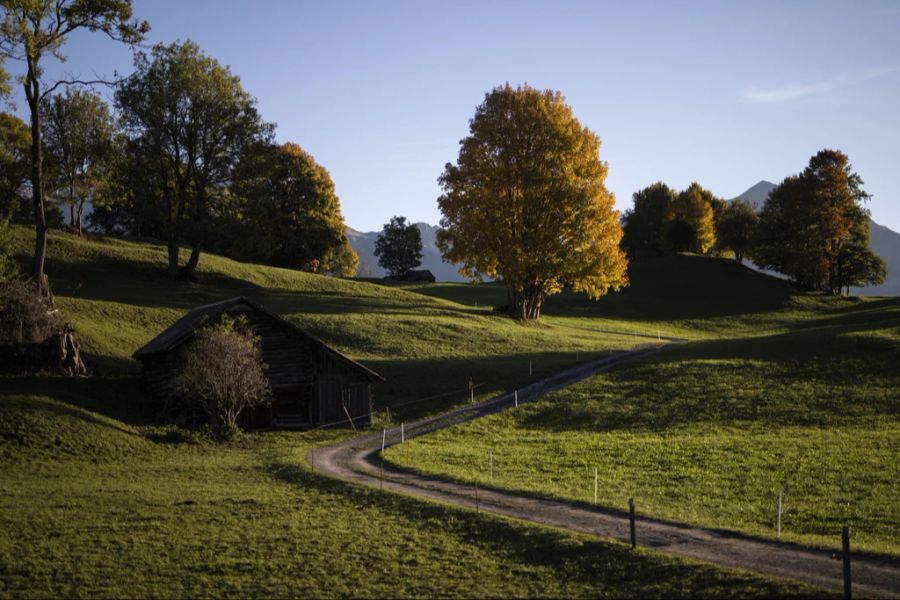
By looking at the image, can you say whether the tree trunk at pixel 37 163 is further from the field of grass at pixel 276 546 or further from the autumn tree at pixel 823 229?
the autumn tree at pixel 823 229

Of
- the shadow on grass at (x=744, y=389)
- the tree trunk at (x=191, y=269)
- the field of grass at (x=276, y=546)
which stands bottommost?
the field of grass at (x=276, y=546)

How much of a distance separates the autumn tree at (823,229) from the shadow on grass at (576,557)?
82198 mm

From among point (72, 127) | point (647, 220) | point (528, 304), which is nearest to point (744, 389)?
point (528, 304)

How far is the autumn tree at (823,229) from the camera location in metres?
91.9

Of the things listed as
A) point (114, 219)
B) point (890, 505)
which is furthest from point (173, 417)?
point (114, 219)

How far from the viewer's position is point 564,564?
17.8m

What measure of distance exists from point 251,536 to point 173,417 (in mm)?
22806

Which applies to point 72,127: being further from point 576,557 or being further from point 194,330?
point 576,557

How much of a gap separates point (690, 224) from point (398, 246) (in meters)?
47.7

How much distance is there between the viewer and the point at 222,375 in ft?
126

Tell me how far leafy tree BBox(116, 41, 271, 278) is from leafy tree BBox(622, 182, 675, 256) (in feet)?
282

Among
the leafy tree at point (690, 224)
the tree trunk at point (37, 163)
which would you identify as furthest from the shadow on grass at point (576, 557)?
the leafy tree at point (690, 224)

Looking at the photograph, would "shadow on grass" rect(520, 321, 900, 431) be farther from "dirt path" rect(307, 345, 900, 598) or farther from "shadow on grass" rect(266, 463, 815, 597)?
"shadow on grass" rect(266, 463, 815, 597)

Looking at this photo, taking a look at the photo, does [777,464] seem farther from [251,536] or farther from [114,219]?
[114,219]
